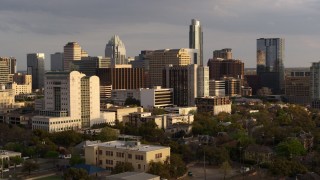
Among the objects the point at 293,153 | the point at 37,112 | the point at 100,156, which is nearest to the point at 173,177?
the point at 100,156

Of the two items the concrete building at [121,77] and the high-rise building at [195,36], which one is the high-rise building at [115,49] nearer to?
the high-rise building at [195,36]

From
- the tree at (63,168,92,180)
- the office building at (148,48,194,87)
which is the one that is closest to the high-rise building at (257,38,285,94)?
the office building at (148,48,194,87)

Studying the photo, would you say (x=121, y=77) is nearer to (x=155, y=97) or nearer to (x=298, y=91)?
(x=155, y=97)

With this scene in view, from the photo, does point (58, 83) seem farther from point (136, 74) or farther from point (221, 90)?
point (221, 90)

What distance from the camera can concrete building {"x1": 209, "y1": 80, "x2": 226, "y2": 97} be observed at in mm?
84125

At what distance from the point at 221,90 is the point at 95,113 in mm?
42935

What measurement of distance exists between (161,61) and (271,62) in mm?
44721

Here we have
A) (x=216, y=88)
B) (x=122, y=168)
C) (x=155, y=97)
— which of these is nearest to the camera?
(x=122, y=168)

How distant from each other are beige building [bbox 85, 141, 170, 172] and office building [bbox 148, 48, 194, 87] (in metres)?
58.5

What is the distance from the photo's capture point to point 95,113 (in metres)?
47.5

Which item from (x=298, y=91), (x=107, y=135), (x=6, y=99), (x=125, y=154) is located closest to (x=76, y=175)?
(x=125, y=154)

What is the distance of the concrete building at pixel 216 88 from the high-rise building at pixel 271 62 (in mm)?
26118

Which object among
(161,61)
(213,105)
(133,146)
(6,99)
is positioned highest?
(161,61)

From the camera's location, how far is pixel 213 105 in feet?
194
